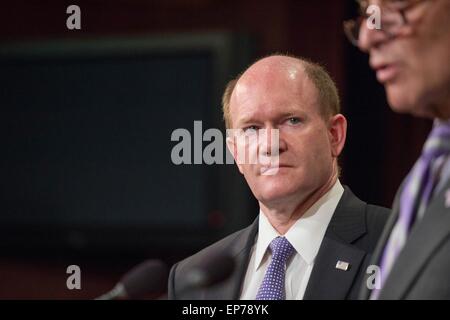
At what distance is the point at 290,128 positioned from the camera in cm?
117

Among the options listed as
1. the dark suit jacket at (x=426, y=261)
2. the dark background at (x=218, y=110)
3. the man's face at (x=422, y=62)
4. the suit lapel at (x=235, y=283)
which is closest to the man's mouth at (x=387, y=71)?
the man's face at (x=422, y=62)

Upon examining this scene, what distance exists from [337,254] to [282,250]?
0.09 m

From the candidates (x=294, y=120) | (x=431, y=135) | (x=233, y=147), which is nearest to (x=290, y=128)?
(x=294, y=120)

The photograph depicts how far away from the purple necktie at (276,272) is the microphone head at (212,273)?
0.06 metres

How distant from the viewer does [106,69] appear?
181cm

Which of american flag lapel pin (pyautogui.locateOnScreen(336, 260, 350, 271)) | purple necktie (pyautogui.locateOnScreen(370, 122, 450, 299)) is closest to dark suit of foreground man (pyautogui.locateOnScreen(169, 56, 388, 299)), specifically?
american flag lapel pin (pyautogui.locateOnScreen(336, 260, 350, 271))

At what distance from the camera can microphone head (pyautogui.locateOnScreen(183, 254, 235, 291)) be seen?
3.62 feet

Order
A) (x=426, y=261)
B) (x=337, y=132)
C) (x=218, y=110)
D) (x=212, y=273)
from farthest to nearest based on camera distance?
(x=218, y=110), (x=337, y=132), (x=212, y=273), (x=426, y=261)

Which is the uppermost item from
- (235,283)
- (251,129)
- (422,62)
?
(422,62)

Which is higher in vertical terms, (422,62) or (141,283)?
(422,62)

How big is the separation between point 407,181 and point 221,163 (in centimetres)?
45

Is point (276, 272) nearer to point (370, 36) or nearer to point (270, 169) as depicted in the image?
point (270, 169)

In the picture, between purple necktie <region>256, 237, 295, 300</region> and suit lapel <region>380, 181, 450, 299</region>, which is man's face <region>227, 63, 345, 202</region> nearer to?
purple necktie <region>256, 237, 295, 300</region>

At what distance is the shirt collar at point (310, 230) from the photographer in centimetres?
118
